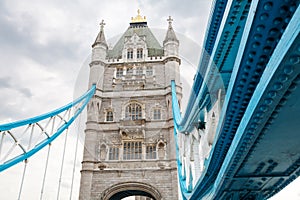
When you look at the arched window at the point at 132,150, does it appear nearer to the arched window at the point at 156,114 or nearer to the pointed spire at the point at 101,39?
the arched window at the point at 156,114

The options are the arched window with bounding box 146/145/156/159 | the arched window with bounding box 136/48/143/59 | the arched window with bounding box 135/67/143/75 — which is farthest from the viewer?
the arched window with bounding box 136/48/143/59

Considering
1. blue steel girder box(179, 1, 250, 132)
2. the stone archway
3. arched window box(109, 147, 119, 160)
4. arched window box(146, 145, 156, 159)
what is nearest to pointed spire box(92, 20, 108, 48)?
arched window box(109, 147, 119, 160)

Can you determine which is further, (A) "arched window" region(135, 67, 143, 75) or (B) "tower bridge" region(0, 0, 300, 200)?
(A) "arched window" region(135, 67, 143, 75)

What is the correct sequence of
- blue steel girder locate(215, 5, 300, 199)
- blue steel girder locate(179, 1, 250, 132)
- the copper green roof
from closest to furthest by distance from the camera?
blue steel girder locate(215, 5, 300, 199) < blue steel girder locate(179, 1, 250, 132) < the copper green roof

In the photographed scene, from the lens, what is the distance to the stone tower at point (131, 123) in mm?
17188

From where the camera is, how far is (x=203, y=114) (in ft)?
31.9

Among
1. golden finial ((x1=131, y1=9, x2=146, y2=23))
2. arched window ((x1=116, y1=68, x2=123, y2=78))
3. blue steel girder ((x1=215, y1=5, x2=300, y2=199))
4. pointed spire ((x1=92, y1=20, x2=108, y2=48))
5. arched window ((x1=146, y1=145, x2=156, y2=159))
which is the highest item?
golden finial ((x1=131, y1=9, x2=146, y2=23))

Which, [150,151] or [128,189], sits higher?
[150,151]

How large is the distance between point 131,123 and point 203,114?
9.92 metres

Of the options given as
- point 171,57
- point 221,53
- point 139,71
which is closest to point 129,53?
point 139,71

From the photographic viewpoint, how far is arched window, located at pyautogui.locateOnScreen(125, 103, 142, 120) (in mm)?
19969

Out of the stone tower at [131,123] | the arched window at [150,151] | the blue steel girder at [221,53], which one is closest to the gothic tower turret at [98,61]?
the stone tower at [131,123]

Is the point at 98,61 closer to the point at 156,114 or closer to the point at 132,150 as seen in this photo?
the point at 156,114

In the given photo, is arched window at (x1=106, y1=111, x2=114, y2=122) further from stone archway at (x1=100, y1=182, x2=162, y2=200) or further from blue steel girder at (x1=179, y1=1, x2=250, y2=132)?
blue steel girder at (x1=179, y1=1, x2=250, y2=132)
